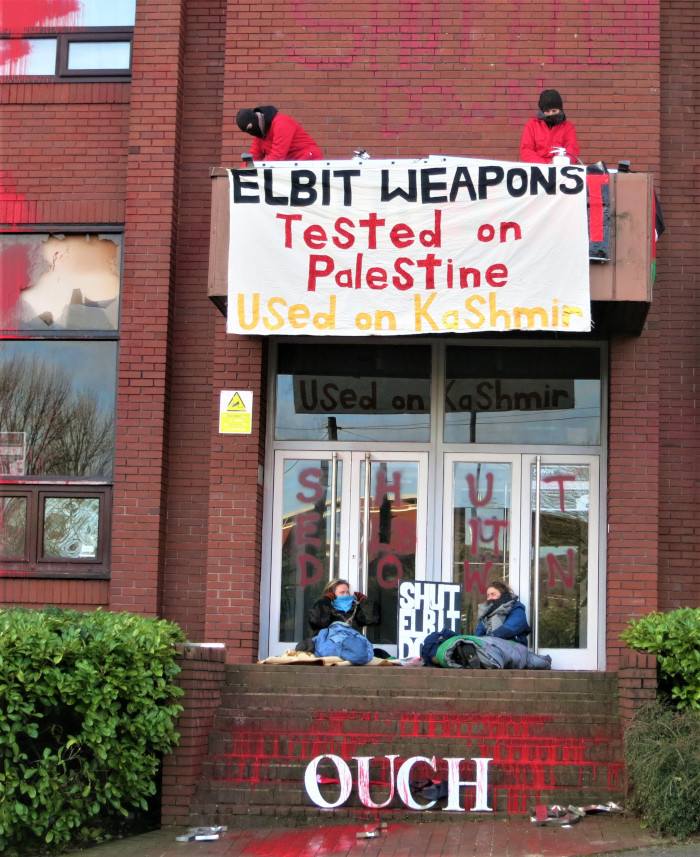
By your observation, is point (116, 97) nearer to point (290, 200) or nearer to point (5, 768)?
point (290, 200)

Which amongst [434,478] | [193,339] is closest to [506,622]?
[434,478]

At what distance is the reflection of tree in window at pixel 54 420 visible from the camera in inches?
492

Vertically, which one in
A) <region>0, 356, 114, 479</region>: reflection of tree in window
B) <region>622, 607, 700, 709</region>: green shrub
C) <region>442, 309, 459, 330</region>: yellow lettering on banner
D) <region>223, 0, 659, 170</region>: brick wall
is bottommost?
<region>622, 607, 700, 709</region>: green shrub

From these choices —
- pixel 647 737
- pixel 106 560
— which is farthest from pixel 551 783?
pixel 106 560

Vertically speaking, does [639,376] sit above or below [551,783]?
above

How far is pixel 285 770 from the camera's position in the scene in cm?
944

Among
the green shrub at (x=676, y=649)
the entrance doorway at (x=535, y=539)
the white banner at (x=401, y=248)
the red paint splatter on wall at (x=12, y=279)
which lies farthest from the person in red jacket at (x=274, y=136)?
the green shrub at (x=676, y=649)

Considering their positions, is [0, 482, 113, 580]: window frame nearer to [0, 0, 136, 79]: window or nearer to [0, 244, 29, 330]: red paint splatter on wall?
[0, 244, 29, 330]: red paint splatter on wall

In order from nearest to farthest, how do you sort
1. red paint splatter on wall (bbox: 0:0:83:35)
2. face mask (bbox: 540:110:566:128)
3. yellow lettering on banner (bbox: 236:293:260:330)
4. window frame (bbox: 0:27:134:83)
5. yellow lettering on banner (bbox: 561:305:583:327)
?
yellow lettering on banner (bbox: 561:305:583:327) < yellow lettering on banner (bbox: 236:293:260:330) < face mask (bbox: 540:110:566:128) < window frame (bbox: 0:27:134:83) < red paint splatter on wall (bbox: 0:0:83:35)

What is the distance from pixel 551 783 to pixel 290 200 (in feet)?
17.5

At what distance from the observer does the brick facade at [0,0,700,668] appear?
12031 millimetres

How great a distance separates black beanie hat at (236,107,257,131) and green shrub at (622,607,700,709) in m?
5.44

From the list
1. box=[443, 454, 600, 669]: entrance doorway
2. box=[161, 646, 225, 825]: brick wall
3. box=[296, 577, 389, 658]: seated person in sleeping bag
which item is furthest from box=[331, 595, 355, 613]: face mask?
box=[161, 646, 225, 825]: brick wall

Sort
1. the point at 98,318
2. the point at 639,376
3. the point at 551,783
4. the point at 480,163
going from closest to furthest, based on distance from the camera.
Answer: the point at 551,783 < the point at 480,163 < the point at 639,376 < the point at 98,318
